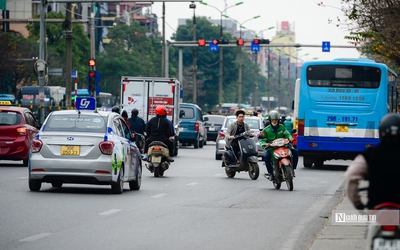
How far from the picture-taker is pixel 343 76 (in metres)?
29.6

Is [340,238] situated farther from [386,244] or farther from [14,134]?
[14,134]

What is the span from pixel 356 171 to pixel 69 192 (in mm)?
11592

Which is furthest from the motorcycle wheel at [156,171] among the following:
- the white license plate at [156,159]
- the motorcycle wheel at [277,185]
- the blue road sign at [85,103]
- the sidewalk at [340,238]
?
the blue road sign at [85,103]

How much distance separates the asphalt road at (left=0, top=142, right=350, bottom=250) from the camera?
11320 millimetres

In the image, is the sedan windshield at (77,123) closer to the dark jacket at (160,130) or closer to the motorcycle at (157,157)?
the motorcycle at (157,157)

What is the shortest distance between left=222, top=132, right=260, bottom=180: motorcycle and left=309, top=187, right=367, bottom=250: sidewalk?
980 centimetres

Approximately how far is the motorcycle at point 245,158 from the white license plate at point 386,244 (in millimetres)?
16802

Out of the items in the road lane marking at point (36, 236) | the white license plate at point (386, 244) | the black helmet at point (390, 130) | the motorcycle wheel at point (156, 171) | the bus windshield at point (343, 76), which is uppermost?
the bus windshield at point (343, 76)

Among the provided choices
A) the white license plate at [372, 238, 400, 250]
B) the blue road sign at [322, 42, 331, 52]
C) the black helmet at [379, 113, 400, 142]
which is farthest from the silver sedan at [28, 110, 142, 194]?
the blue road sign at [322, 42, 331, 52]

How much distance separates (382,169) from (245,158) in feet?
55.5

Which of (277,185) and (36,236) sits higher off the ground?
(36,236)

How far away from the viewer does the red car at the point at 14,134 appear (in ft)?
87.7

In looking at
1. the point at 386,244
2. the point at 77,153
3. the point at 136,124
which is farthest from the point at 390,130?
the point at 136,124

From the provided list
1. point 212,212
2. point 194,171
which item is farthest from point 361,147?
point 212,212
